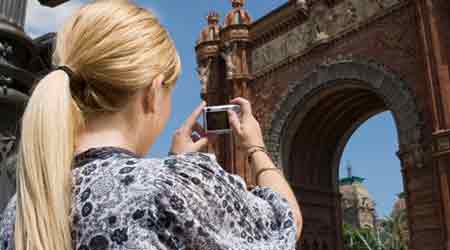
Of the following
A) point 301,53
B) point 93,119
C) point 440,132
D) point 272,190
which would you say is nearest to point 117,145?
point 93,119

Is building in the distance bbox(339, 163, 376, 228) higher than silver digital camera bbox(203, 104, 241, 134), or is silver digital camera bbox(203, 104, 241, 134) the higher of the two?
building in the distance bbox(339, 163, 376, 228)

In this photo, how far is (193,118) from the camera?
5.78 ft

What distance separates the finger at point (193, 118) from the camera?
174 centimetres

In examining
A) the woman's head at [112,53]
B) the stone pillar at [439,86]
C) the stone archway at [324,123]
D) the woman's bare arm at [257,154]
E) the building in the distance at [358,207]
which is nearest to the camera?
the woman's head at [112,53]

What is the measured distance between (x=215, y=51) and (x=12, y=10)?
51.5 ft

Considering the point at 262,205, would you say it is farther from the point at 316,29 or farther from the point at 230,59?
the point at 230,59

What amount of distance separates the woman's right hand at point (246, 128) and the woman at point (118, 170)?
287mm

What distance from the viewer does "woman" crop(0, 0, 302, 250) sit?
959 millimetres

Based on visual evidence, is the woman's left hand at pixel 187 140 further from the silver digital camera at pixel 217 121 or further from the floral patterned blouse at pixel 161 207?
the floral patterned blouse at pixel 161 207

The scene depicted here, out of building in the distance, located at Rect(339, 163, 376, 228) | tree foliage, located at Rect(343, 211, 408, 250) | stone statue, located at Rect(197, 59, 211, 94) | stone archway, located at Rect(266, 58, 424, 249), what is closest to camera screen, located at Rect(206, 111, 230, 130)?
stone archway, located at Rect(266, 58, 424, 249)

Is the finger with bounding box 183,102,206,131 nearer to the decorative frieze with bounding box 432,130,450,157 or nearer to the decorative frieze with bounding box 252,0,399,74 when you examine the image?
the decorative frieze with bounding box 432,130,450,157

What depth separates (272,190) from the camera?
4.13 feet

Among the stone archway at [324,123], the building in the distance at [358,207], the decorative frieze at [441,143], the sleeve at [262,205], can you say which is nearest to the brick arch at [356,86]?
the stone archway at [324,123]

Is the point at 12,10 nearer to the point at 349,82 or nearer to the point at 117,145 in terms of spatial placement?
the point at 117,145
